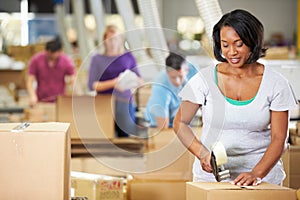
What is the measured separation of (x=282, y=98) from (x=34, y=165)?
39.1 inches

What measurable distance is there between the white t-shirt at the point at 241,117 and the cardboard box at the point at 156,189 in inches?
33.4

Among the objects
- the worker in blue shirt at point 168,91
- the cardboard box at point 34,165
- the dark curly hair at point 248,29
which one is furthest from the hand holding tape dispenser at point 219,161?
the worker in blue shirt at point 168,91

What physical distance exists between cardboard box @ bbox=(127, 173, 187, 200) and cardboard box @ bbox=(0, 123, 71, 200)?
1306 mm

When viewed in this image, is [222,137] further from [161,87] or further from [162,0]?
[162,0]

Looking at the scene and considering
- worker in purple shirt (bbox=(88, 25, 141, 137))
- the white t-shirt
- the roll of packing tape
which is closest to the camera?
the roll of packing tape

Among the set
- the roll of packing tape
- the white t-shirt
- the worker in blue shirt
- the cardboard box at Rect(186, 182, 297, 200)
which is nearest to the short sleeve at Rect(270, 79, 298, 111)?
the white t-shirt

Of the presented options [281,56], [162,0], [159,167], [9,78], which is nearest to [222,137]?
[159,167]

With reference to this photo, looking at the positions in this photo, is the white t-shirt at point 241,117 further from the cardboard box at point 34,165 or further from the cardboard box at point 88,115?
the cardboard box at point 88,115

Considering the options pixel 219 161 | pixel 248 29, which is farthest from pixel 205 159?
pixel 248 29

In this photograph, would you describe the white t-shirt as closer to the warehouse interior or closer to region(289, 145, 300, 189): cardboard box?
the warehouse interior

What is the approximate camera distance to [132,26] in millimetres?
9430

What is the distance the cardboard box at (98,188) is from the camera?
4250mm

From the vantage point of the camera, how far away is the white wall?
1928cm

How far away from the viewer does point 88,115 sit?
18.4 feet
